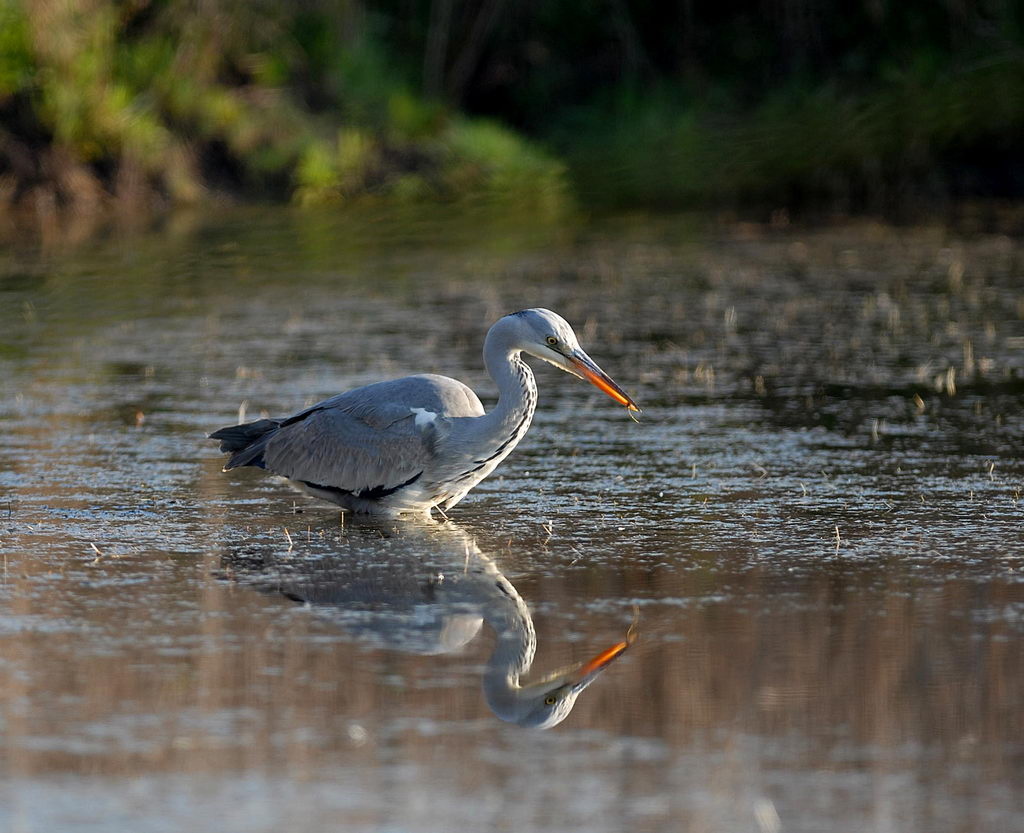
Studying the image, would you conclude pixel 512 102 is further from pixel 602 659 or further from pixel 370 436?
pixel 602 659

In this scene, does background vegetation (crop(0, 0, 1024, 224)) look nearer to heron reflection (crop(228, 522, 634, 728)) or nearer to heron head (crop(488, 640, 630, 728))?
heron reflection (crop(228, 522, 634, 728))

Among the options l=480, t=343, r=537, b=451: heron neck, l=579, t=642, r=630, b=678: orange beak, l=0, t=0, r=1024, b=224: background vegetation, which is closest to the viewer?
l=579, t=642, r=630, b=678: orange beak

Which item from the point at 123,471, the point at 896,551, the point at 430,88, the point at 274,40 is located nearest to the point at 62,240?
the point at 274,40

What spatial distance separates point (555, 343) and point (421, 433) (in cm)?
Answer: 67

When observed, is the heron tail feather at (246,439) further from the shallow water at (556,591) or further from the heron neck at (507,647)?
the heron neck at (507,647)

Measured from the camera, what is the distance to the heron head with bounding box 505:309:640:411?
23.6 feet

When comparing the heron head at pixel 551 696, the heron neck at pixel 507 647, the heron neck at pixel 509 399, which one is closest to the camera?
the heron head at pixel 551 696

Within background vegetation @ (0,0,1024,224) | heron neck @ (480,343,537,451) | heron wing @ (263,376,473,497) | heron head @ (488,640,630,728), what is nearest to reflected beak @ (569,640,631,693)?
heron head @ (488,640,630,728)

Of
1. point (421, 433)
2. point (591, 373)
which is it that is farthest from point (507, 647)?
point (591, 373)

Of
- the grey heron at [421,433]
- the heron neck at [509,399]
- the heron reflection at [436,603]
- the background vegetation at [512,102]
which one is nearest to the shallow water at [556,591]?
the heron reflection at [436,603]

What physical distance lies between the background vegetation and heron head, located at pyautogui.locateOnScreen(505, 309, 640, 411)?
592 inches

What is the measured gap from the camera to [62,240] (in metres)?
19.4

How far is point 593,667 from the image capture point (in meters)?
5.38

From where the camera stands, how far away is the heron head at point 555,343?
7.19 meters
